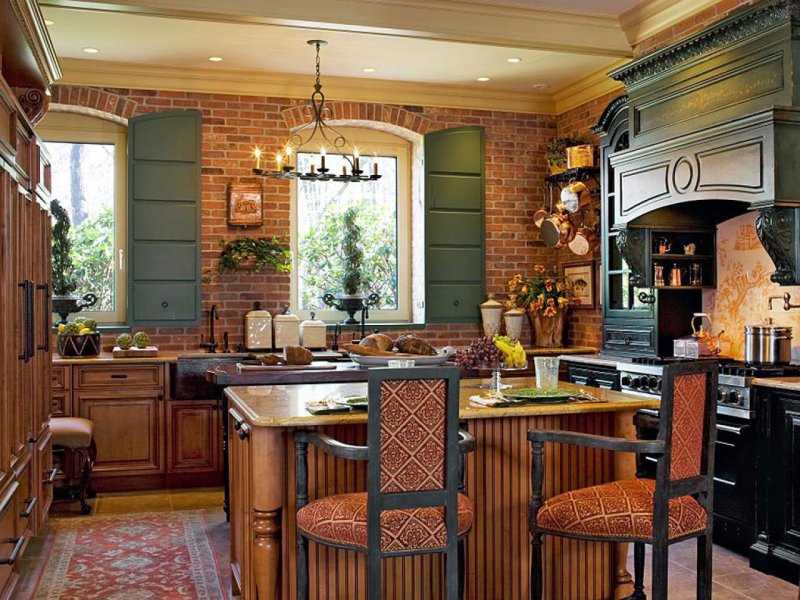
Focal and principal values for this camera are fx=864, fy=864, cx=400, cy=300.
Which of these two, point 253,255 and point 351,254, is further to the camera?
point 351,254

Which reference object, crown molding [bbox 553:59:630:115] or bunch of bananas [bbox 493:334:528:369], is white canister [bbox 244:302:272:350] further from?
bunch of bananas [bbox 493:334:528:369]

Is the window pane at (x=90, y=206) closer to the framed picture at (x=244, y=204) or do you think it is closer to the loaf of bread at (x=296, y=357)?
the framed picture at (x=244, y=204)

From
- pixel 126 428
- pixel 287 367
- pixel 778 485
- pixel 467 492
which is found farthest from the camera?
pixel 126 428

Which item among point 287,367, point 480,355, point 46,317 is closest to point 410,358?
point 480,355

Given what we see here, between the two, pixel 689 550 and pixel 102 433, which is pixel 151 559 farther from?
pixel 689 550

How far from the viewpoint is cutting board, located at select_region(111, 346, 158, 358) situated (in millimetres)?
5938

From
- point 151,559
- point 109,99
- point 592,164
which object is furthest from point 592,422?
point 109,99

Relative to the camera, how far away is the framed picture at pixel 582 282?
6.71 metres

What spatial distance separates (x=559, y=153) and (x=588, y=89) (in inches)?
21.2

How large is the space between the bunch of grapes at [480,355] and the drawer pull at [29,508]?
205cm

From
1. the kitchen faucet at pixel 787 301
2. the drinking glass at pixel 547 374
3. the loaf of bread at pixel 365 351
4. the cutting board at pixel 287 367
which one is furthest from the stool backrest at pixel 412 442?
the kitchen faucet at pixel 787 301

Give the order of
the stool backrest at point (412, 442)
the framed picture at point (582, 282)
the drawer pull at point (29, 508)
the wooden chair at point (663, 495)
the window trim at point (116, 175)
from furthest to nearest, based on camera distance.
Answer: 1. the framed picture at point (582, 282)
2. the window trim at point (116, 175)
3. the drawer pull at point (29, 508)
4. the wooden chair at point (663, 495)
5. the stool backrest at point (412, 442)

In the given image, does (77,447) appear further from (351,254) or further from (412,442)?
(412,442)

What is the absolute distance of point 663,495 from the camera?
286 cm
